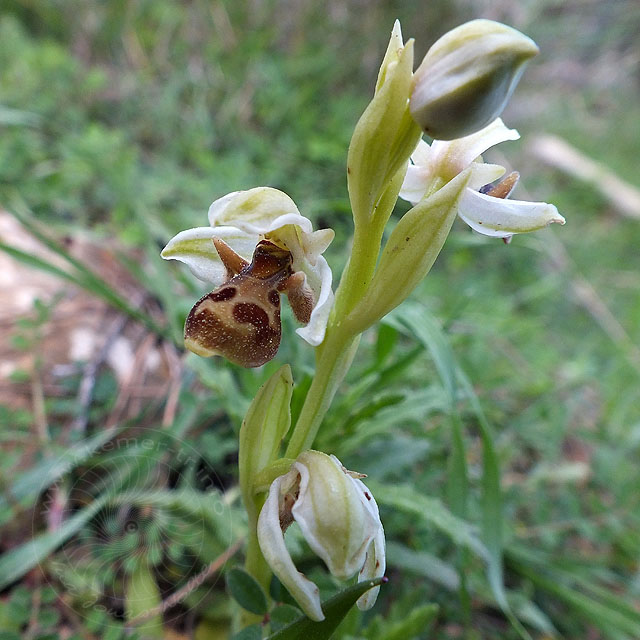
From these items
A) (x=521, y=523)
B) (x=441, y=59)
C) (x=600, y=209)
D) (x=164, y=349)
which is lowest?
(x=600, y=209)

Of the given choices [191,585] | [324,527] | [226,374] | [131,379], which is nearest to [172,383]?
[131,379]

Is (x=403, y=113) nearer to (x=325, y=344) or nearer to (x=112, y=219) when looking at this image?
(x=325, y=344)

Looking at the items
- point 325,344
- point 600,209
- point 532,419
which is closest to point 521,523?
point 532,419

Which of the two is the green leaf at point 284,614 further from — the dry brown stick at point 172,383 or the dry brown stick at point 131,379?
the dry brown stick at point 131,379

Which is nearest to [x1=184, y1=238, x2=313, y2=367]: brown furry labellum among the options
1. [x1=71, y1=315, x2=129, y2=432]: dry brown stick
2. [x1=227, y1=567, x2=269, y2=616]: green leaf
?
[x1=227, y1=567, x2=269, y2=616]: green leaf

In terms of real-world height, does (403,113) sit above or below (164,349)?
above
